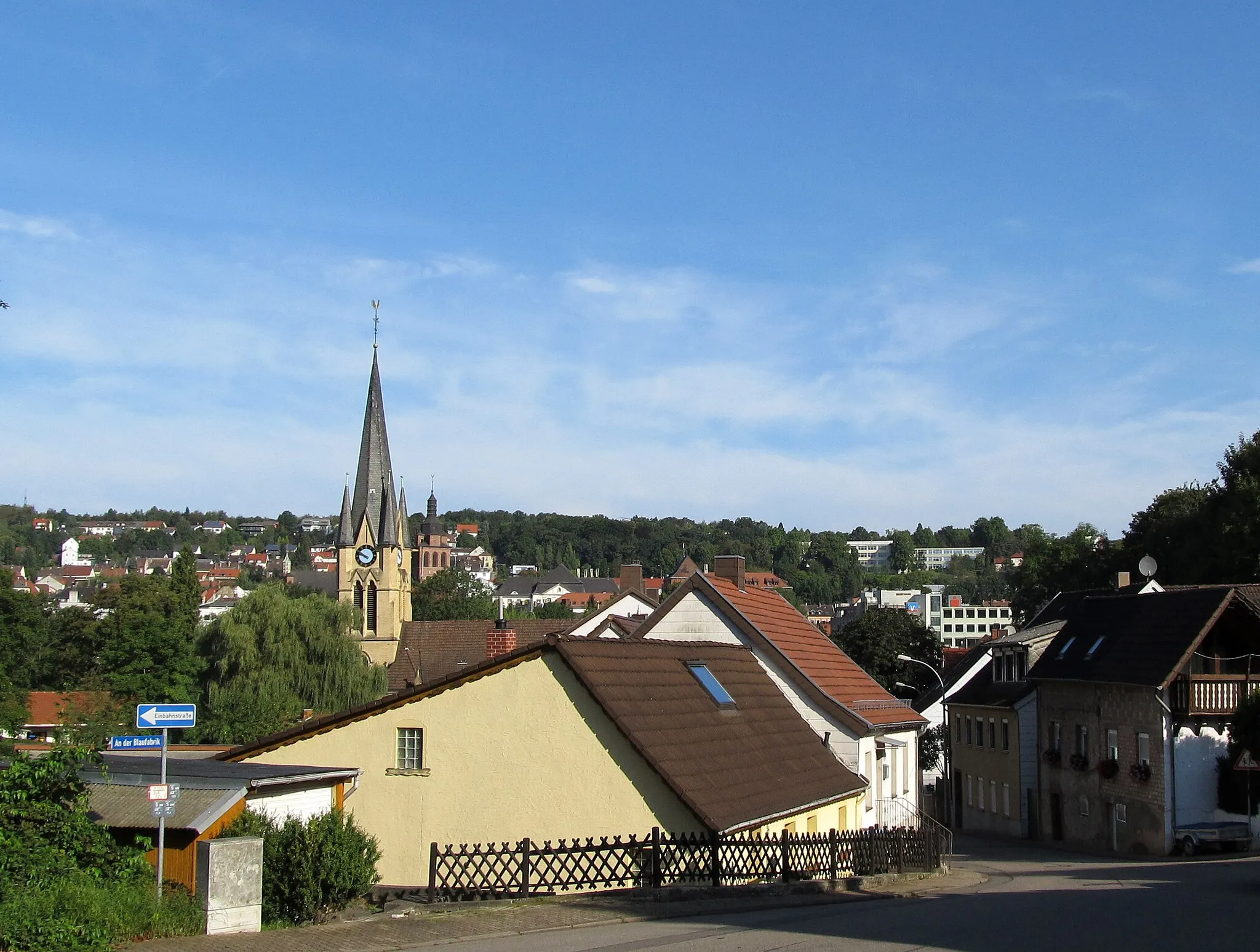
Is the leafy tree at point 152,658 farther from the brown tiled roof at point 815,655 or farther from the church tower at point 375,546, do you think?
the brown tiled roof at point 815,655

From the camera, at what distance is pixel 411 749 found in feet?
72.9

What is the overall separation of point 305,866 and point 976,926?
8330 millimetres

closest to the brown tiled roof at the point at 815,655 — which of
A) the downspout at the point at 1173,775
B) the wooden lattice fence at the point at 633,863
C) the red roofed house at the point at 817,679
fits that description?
the red roofed house at the point at 817,679

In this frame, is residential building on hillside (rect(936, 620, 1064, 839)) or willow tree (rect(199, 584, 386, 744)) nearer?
residential building on hillside (rect(936, 620, 1064, 839))

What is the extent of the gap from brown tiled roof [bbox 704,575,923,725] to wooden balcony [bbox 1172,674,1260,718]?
26.2 feet

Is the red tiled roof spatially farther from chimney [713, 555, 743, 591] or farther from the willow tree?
chimney [713, 555, 743, 591]

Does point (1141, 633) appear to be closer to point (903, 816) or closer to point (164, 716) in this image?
point (903, 816)

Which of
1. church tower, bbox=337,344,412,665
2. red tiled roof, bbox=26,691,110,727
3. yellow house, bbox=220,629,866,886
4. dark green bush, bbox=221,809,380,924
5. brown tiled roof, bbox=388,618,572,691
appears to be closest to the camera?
dark green bush, bbox=221,809,380,924

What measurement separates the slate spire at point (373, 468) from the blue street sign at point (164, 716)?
77.0 m

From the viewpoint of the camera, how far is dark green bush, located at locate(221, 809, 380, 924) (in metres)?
16.5

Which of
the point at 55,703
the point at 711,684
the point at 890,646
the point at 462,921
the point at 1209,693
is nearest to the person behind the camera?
the point at 462,921

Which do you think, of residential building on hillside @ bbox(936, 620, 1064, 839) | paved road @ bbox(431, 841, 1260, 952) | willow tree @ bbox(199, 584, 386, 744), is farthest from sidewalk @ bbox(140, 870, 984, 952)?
willow tree @ bbox(199, 584, 386, 744)

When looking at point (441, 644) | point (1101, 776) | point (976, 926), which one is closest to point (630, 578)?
point (1101, 776)

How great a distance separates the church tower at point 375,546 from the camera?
8925cm
